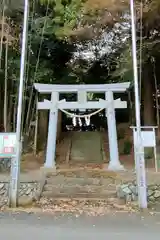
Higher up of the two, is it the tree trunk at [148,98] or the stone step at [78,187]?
the tree trunk at [148,98]

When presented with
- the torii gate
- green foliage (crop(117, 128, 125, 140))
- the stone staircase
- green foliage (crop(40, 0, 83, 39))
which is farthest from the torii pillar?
green foliage (crop(117, 128, 125, 140))

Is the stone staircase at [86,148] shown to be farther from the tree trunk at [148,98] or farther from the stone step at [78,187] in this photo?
the stone step at [78,187]

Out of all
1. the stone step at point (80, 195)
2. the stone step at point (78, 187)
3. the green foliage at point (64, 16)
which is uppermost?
the green foliage at point (64, 16)

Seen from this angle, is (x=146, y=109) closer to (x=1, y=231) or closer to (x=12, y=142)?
(x=12, y=142)

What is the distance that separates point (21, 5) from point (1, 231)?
8.58m

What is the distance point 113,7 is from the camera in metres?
10.6

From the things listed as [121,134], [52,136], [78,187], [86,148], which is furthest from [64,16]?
[121,134]

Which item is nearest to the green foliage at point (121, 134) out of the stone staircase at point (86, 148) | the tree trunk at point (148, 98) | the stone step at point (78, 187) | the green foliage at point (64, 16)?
the stone staircase at point (86, 148)

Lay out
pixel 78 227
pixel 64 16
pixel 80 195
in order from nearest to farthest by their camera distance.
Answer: pixel 78 227
pixel 80 195
pixel 64 16

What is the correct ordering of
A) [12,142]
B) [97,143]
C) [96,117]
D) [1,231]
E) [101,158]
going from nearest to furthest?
[1,231] < [12,142] < [101,158] < [97,143] < [96,117]

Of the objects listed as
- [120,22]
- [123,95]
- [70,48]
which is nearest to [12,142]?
[120,22]

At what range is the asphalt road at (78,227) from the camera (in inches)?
203

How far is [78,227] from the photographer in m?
5.76

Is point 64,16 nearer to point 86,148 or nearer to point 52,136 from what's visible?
point 52,136
